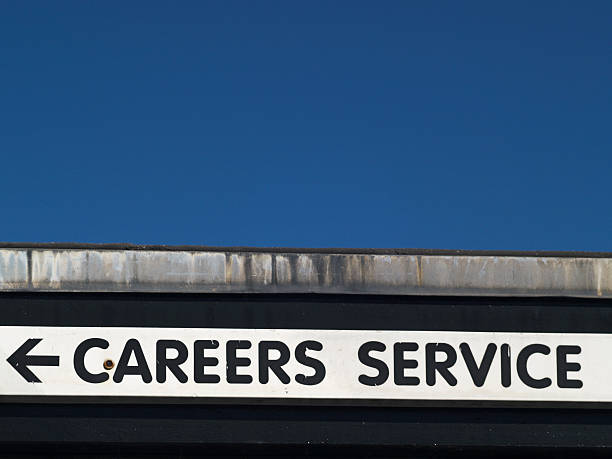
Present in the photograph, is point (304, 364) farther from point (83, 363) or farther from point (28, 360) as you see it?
point (28, 360)

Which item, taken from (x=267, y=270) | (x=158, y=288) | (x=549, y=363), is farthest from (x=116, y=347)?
(x=549, y=363)

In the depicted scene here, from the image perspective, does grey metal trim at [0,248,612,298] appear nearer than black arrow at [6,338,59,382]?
No

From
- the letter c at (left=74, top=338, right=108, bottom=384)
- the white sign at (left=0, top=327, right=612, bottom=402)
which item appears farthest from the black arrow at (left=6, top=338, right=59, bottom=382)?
the letter c at (left=74, top=338, right=108, bottom=384)

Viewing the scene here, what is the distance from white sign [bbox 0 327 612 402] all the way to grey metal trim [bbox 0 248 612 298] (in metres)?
0.41

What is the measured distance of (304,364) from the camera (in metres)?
10.2

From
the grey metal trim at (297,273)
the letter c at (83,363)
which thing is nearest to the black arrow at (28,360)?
the letter c at (83,363)

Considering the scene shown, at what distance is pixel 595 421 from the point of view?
10281 mm

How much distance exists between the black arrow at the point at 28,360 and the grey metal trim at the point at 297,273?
0.52 m

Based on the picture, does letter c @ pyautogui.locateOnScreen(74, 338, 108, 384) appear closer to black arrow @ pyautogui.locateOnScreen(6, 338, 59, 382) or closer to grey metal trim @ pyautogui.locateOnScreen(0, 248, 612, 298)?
black arrow @ pyautogui.locateOnScreen(6, 338, 59, 382)

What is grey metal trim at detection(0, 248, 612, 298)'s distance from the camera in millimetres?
10242

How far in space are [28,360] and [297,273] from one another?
2.60 metres

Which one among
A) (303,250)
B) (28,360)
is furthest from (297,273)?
(28,360)

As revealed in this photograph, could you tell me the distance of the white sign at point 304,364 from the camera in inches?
399

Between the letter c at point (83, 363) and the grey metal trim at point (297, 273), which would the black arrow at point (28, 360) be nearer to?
the letter c at point (83, 363)
